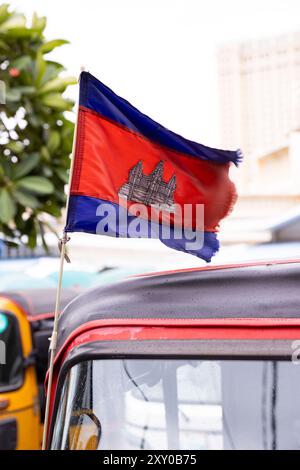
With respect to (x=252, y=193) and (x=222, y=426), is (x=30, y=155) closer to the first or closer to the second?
(x=222, y=426)

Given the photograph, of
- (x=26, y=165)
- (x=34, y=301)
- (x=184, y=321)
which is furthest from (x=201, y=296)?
(x=34, y=301)

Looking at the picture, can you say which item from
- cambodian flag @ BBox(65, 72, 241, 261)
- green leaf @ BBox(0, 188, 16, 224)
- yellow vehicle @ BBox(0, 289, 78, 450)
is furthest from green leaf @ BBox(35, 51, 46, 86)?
yellow vehicle @ BBox(0, 289, 78, 450)

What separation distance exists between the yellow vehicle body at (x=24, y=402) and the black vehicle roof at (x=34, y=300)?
0.07 meters

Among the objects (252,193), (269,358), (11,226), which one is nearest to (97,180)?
(269,358)

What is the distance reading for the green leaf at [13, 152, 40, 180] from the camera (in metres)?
3.65

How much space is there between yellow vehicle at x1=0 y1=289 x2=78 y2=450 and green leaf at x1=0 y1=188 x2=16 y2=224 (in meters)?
1.51

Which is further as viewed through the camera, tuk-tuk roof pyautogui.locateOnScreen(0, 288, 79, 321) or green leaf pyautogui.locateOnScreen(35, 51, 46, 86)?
tuk-tuk roof pyautogui.locateOnScreen(0, 288, 79, 321)

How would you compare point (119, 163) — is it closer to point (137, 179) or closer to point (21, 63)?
point (137, 179)

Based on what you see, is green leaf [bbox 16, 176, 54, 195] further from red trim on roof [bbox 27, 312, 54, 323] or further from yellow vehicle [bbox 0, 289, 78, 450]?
red trim on roof [bbox 27, 312, 54, 323]

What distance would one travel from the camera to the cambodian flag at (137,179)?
2.14 meters

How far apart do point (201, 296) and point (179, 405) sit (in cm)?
33

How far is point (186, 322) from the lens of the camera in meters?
1.76

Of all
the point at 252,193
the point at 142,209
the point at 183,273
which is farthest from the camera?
the point at 252,193
